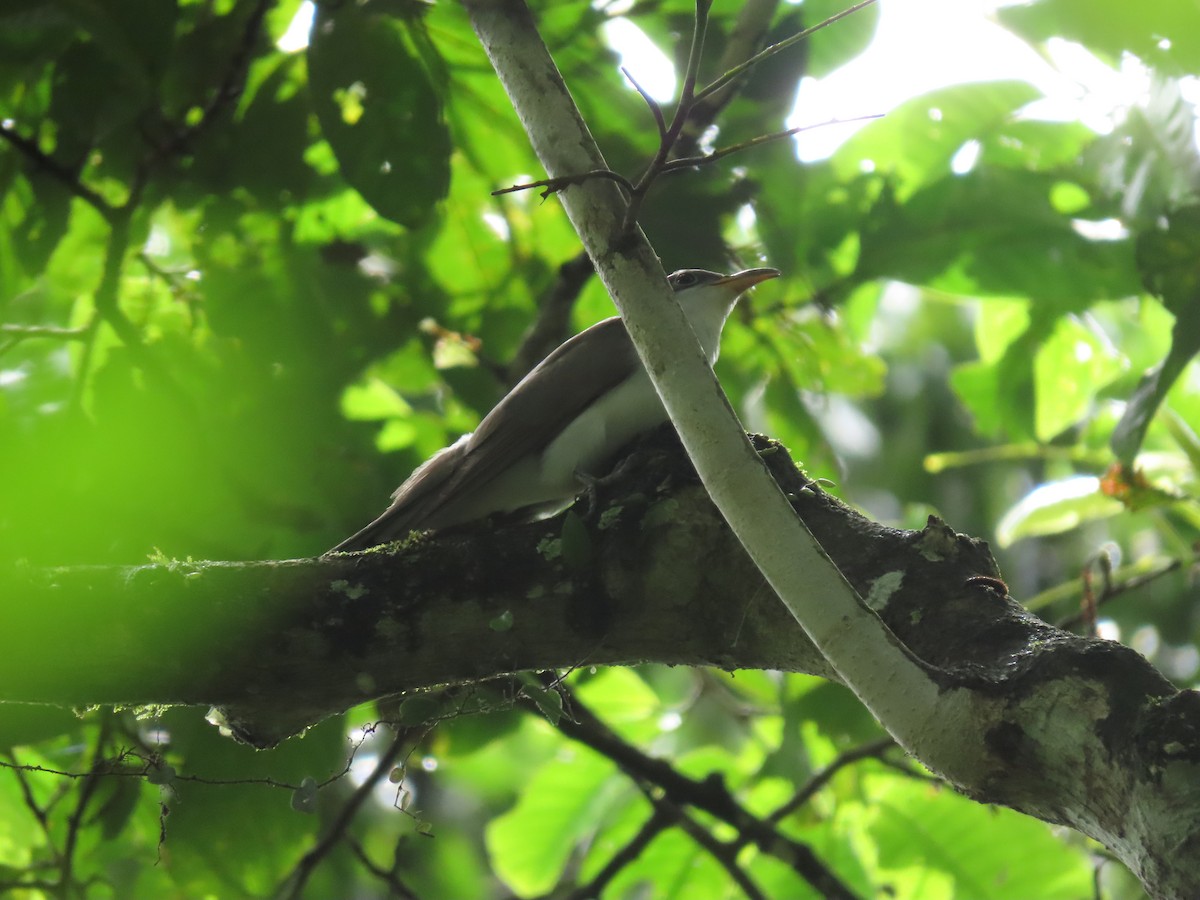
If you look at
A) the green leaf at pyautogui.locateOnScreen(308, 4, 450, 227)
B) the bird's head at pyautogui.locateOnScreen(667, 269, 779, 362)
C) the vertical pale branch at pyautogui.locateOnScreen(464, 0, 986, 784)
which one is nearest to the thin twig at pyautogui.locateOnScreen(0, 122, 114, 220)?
the green leaf at pyautogui.locateOnScreen(308, 4, 450, 227)

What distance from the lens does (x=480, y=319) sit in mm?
5359

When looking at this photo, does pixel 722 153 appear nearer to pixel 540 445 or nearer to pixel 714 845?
pixel 540 445

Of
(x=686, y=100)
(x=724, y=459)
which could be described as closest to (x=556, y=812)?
(x=724, y=459)

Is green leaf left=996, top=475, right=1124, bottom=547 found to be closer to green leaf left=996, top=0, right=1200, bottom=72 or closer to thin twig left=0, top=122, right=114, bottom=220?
green leaf left=996, top=0, right=1200, bottom=72

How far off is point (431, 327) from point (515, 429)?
56.2 inches

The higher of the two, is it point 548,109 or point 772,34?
point 772,34

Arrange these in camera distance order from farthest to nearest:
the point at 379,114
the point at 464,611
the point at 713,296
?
the point at 713,296 < the point at 379,114 < the point at 464,611

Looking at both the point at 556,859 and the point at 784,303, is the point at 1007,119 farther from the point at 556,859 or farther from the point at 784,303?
the point at 556,859

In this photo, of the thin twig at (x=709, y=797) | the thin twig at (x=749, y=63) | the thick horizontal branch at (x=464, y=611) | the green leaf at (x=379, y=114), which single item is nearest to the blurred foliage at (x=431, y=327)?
the green leaf at (x=379, y=114)

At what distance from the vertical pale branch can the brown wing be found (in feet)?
5.17

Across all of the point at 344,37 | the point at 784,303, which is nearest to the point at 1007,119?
the point at 784,303

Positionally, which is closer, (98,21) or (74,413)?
(98,21)

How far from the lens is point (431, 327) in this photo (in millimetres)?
5406

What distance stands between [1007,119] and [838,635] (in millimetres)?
3868
